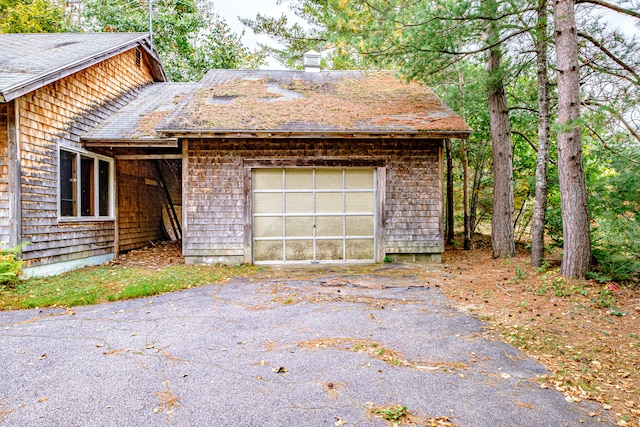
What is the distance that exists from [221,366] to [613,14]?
7.87m

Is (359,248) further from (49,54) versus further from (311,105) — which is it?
(49,54)

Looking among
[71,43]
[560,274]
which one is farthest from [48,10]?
[560,274]

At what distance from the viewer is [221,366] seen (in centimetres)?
336

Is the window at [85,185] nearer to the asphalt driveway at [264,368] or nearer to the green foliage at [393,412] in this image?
the asphalt driveway at [264,368]

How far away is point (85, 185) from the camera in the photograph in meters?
8.36

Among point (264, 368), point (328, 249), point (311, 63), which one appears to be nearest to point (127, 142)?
point (328, 249)

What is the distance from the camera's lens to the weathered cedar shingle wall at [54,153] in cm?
666

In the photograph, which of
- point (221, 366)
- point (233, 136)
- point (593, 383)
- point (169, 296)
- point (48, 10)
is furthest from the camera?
point (48, 10)

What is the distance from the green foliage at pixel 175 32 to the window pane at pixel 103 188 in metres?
8.97

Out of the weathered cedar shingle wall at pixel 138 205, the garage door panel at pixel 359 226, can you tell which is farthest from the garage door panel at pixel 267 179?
the weathered cedar shingle wall at pixel 138 205

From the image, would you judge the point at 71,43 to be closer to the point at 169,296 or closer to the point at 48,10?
the point at 169,296

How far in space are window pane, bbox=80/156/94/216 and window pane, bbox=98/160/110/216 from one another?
0.27 metres

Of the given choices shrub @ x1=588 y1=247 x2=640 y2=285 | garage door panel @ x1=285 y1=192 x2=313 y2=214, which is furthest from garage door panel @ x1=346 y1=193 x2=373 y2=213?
shrub @ x1=588 y1=247 x2=640 y2=285

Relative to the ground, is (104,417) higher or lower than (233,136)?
lower
